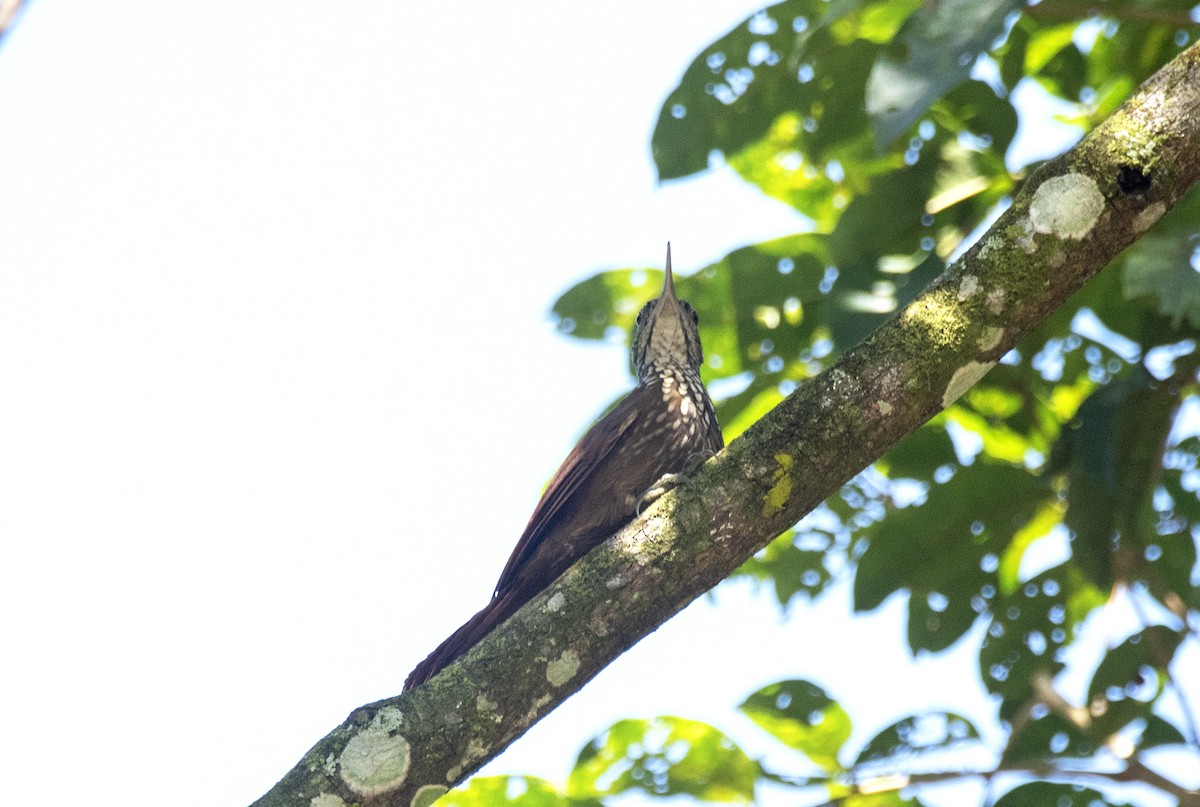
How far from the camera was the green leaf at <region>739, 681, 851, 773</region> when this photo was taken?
11.1 feet

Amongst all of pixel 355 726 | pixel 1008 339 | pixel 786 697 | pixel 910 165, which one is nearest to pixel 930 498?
pixel 786 697

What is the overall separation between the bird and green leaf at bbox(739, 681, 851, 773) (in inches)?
25.5

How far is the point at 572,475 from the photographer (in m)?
3.38

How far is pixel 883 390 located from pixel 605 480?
115 cm

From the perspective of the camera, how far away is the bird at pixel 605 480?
3072 mm

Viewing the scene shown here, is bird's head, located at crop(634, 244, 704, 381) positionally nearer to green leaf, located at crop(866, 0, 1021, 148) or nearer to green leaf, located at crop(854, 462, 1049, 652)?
green leaf, located at crop(854, 462, 1049, 652)

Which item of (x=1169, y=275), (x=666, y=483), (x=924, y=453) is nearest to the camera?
(x=1169, y=275)

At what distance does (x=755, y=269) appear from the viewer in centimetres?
362

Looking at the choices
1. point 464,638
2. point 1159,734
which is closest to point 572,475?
point 464,638

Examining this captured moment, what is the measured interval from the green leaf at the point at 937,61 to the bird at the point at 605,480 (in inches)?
34.8

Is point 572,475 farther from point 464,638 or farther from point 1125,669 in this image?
point 1125,669

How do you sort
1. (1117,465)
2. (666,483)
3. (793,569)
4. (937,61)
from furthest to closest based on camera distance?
1. (793,569)
2. (1117,465)
3. (666,483)
4. (937,61)

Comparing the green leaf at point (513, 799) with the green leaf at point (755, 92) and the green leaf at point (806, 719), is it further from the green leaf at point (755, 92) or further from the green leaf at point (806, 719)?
the green leaf at point (755, 92)

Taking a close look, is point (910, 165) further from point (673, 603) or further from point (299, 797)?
point (299, 797)
